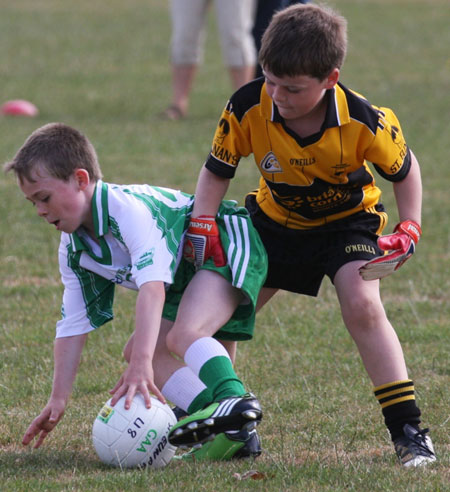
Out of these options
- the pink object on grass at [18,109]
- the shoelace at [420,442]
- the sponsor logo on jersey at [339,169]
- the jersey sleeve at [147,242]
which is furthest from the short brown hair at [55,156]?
the pink object on grass at [18,109]

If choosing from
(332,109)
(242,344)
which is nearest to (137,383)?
(332,109)

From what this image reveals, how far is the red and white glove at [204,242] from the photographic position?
385cm

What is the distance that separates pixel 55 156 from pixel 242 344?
188cm

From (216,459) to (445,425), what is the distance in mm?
947

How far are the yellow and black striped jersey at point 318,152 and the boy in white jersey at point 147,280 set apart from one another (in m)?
0.24

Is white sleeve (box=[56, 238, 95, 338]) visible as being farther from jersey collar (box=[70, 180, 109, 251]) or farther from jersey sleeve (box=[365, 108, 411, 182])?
jersey sleeve (box=[365, 108, 411, 182])

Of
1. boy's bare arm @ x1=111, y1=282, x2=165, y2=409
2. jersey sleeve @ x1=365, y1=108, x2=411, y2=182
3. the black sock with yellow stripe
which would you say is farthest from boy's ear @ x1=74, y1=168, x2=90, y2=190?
the black sock with yellow stripe

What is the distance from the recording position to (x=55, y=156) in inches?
143

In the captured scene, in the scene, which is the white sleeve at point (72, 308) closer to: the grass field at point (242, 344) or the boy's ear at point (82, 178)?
the boy's ear at point (82, 178)

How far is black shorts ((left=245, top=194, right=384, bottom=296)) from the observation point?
3859 mm

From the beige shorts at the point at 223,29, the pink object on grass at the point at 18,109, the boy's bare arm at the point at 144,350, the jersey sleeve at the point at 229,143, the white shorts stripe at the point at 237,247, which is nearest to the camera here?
the boy's bare arm at the point at 144,350

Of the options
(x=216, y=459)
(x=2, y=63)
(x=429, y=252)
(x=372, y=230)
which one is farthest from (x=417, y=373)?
(x=2, y=63)

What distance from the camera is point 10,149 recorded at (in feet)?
30.8

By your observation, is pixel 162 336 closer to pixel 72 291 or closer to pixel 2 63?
pixel 72 291
